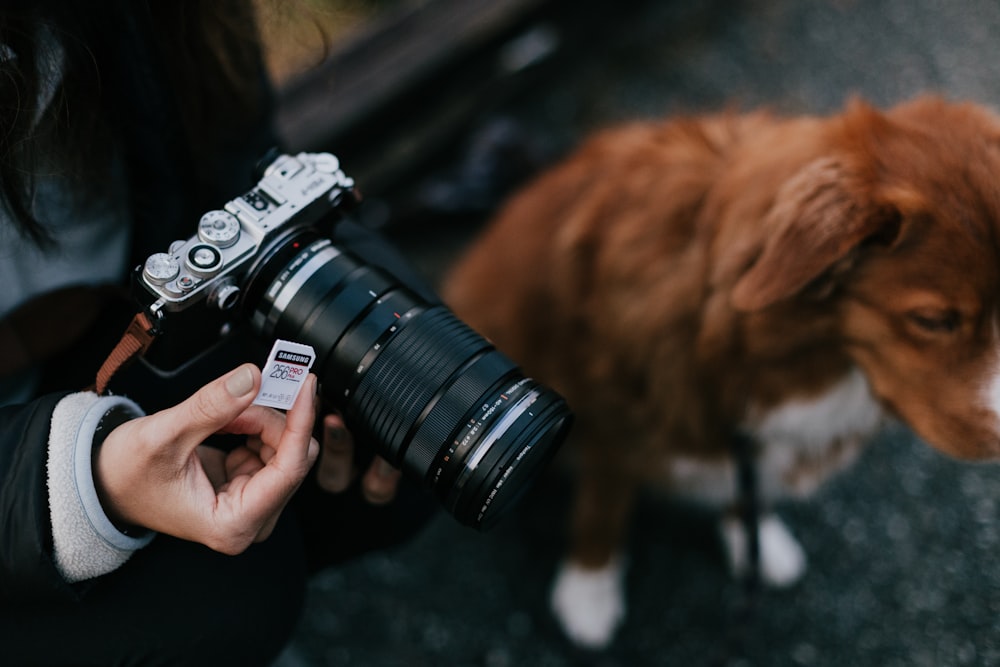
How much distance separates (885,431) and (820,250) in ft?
3.99

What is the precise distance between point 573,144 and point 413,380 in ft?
6.97

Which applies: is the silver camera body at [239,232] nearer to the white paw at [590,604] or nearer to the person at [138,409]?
the person at [138,409]

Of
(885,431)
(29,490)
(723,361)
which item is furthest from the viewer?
(885,431)

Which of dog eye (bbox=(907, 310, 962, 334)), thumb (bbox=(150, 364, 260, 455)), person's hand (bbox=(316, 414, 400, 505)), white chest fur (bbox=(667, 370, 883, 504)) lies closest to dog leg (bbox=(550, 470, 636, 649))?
white chest fur (bbox=(667, 370, 883, 504))

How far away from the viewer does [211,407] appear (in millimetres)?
1113

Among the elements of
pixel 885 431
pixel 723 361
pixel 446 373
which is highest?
pixel 446 373

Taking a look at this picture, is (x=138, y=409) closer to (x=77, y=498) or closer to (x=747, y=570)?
(x=77, y=498)

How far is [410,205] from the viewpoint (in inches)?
119

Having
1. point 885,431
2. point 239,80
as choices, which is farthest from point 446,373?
point 885,431

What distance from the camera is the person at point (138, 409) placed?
117 cm

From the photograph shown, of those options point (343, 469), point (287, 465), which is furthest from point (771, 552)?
point (287, 465)

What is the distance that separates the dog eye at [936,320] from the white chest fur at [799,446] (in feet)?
0.78

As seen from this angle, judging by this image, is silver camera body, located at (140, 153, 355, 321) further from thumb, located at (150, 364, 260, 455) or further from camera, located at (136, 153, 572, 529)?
thumb, located at (150, 364, 260, 455)

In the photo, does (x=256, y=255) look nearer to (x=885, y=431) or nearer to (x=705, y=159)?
(x=705, y=159)
